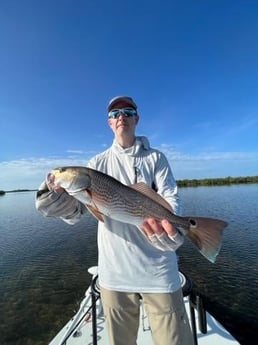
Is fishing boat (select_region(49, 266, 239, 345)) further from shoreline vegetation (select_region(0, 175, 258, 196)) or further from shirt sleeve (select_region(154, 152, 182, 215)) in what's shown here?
shoreline vegetation (select_region(0, 175, 258, 196))

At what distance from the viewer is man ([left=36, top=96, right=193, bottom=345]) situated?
2822 millimetres

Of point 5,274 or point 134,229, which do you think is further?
point 5,274

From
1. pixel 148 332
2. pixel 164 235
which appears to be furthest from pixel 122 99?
pixel 148 332

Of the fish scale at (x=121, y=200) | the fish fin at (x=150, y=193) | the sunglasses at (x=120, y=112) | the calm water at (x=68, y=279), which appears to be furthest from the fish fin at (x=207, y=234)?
the calm water at (x=68, y=279)

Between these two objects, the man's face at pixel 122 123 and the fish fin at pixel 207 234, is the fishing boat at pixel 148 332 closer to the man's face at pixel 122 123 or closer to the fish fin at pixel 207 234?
the fish fin at pixel 207 234

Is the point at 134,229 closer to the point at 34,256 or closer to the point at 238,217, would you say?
the point at 34,256

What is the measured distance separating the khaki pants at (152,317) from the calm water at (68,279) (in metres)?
6.27

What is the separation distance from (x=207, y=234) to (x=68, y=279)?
1178 cm

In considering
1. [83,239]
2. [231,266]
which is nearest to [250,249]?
[231,266]

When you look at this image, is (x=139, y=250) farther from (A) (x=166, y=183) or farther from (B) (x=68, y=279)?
(B) (x=68, y=279)

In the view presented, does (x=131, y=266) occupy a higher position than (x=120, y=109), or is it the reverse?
(x=120, y=109)

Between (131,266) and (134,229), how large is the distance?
40 centimetres

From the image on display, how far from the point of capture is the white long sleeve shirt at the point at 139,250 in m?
2.84

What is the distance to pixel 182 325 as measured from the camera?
288 centimetres
